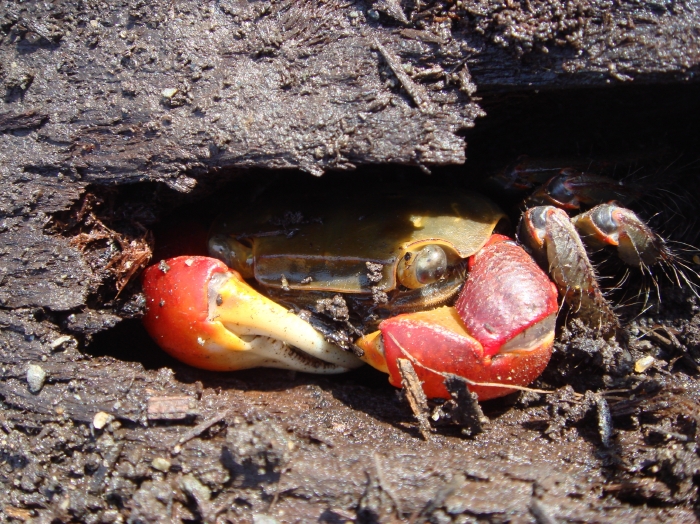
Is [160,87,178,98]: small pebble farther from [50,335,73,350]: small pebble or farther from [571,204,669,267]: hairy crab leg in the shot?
[571,204,669,267]: hairy crab leg

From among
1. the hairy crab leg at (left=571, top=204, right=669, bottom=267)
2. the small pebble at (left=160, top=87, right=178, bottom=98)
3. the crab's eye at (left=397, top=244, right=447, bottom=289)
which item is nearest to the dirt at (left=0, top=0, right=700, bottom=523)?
the small pebble at (left=160, top=87, right=178, bottom=98)

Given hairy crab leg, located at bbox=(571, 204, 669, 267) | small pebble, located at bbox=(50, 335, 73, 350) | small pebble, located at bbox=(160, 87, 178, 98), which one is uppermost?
small pebble, located at bbox=(160, 87, 178, 98)

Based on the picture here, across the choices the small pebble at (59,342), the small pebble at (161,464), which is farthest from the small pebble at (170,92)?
the small pebble at (161,464)

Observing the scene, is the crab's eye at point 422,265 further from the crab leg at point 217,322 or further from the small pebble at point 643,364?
the small pebble at point 643,364

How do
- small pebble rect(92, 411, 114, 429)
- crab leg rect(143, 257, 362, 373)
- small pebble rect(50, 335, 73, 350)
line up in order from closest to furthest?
1. small pebble rect(92, 411, 114, 429)
2. small pebble rect(50, 335, 73, 350)
3. crab leg rect(143, 257, 362, 373)

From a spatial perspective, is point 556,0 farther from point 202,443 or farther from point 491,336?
point 202,443

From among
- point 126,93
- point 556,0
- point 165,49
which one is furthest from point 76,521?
point 556,0
